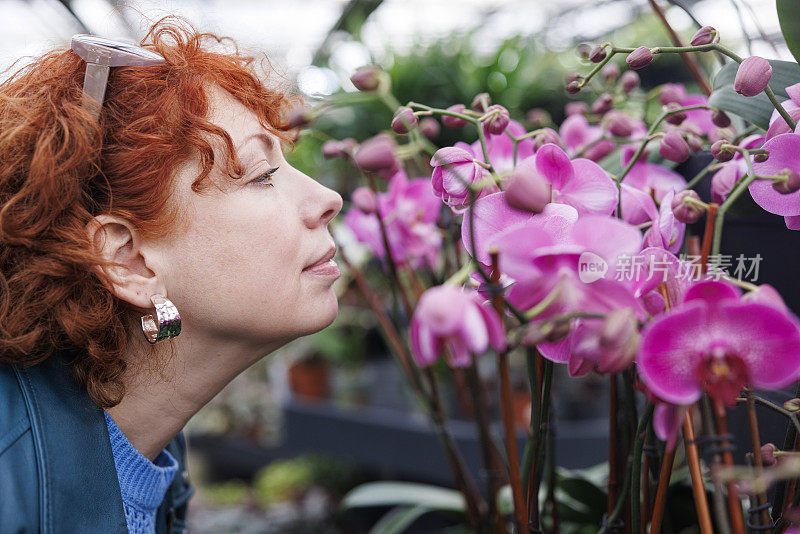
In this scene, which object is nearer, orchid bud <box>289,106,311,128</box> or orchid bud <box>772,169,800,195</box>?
orchid bud <box>772,169,800,195</box>

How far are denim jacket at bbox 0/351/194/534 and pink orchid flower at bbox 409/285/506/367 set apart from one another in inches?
15.6

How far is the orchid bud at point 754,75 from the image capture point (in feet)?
1.17

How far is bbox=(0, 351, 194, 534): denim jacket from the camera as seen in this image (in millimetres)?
488

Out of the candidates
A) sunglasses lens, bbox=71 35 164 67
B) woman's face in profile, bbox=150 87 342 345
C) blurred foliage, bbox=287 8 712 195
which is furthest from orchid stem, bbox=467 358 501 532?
blurred foliage, bbox=287 8 712 195

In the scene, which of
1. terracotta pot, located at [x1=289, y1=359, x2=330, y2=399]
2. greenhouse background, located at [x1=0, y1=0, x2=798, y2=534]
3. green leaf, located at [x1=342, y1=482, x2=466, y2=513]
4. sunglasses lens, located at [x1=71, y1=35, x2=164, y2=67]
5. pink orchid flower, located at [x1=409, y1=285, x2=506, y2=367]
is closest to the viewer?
pink orchid flower, located at [x1=409, y1=285, x2=506, y2=367]

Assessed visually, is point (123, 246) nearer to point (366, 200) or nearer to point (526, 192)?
point (366, 200)

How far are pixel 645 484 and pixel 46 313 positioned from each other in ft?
1.65

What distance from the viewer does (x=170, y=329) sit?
1.76 ft

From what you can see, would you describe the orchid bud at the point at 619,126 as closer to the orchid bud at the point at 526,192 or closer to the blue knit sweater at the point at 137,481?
the orchid bud at the point at 526,192

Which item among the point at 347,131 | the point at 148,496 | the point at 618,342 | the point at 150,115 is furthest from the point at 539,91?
the point at 618,342

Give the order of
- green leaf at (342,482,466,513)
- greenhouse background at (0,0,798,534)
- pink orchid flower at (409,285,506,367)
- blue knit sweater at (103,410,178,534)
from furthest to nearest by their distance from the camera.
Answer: greenhouse background at (0,0,798,534), green leaf at (342,482,466,513), blue knit sweater at (103,410,178,534), pink orchid flower at (409,285,506,367)

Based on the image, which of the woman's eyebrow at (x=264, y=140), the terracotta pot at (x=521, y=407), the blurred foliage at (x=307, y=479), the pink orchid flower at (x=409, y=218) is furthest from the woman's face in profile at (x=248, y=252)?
the blurred foliage at (x=307, y=479)

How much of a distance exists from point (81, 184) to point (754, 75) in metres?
0.50

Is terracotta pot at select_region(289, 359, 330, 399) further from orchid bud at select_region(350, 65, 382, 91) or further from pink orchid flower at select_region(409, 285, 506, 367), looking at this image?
pink orchid flower at select_region(409, 285, 506, 367)
